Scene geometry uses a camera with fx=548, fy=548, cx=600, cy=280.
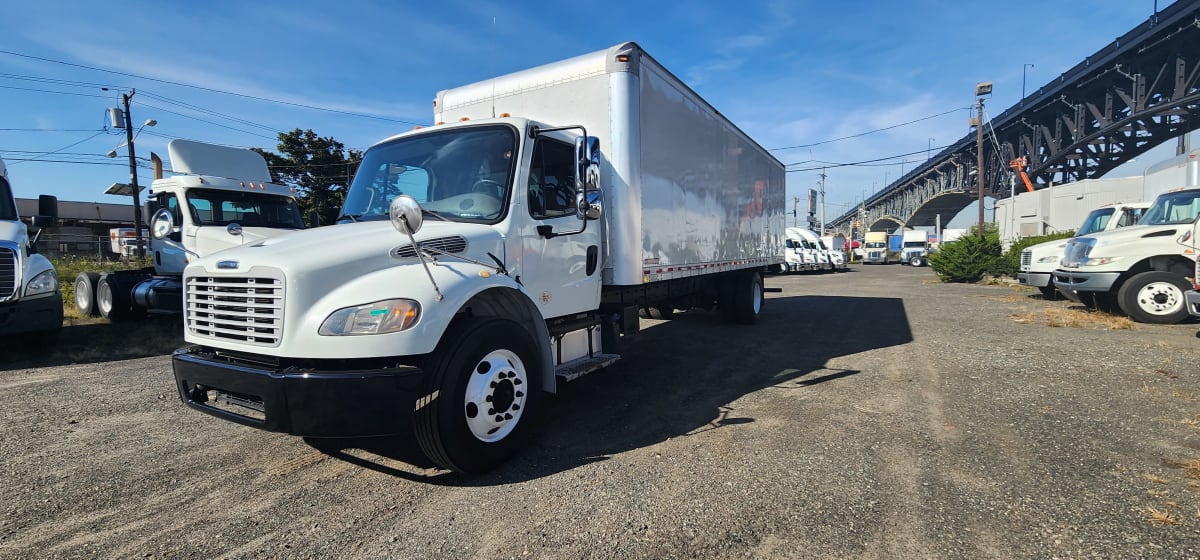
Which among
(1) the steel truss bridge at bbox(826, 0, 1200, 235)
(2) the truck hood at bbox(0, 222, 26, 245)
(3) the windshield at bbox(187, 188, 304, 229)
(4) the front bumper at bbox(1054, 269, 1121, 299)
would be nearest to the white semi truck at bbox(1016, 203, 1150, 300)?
(4) the front bumper at bbox(1054, 269, 1121, 299)

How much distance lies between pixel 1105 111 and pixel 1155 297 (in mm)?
37978

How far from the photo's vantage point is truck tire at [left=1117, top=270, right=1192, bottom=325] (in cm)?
888

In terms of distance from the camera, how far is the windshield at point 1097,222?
1160 centimetres

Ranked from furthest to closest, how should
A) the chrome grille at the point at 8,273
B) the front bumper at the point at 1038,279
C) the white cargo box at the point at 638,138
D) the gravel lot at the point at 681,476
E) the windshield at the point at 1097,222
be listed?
the front bumper at the point at 1038,279 → the windshield at the point at 1097,222 → the chrome grille at the point at 8,273 → the white cargo box at the point at 638,138 → the gravel lot at the point at 681,476

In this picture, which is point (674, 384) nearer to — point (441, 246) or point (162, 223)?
Answer: point (441, 246)

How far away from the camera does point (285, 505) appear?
3045 millimetres

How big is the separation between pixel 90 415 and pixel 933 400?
743 cm

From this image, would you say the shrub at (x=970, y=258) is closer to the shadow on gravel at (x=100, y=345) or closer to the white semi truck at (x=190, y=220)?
the white semi truck at (x=190, y=220)

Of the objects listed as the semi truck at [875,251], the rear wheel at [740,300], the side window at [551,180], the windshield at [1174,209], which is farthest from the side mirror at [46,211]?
the semi truck at [875,251]

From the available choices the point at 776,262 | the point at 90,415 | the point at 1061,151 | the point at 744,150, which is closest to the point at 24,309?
the point at 90,415

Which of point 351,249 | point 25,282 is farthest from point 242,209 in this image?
point 351,249

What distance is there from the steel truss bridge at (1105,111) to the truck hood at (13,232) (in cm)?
4140

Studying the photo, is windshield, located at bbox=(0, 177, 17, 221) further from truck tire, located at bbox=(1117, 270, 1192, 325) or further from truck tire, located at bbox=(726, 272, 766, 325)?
truck tire, located at bbox=(1117, 270, 1192, 325)

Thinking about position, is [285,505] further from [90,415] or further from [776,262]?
[776,262]
